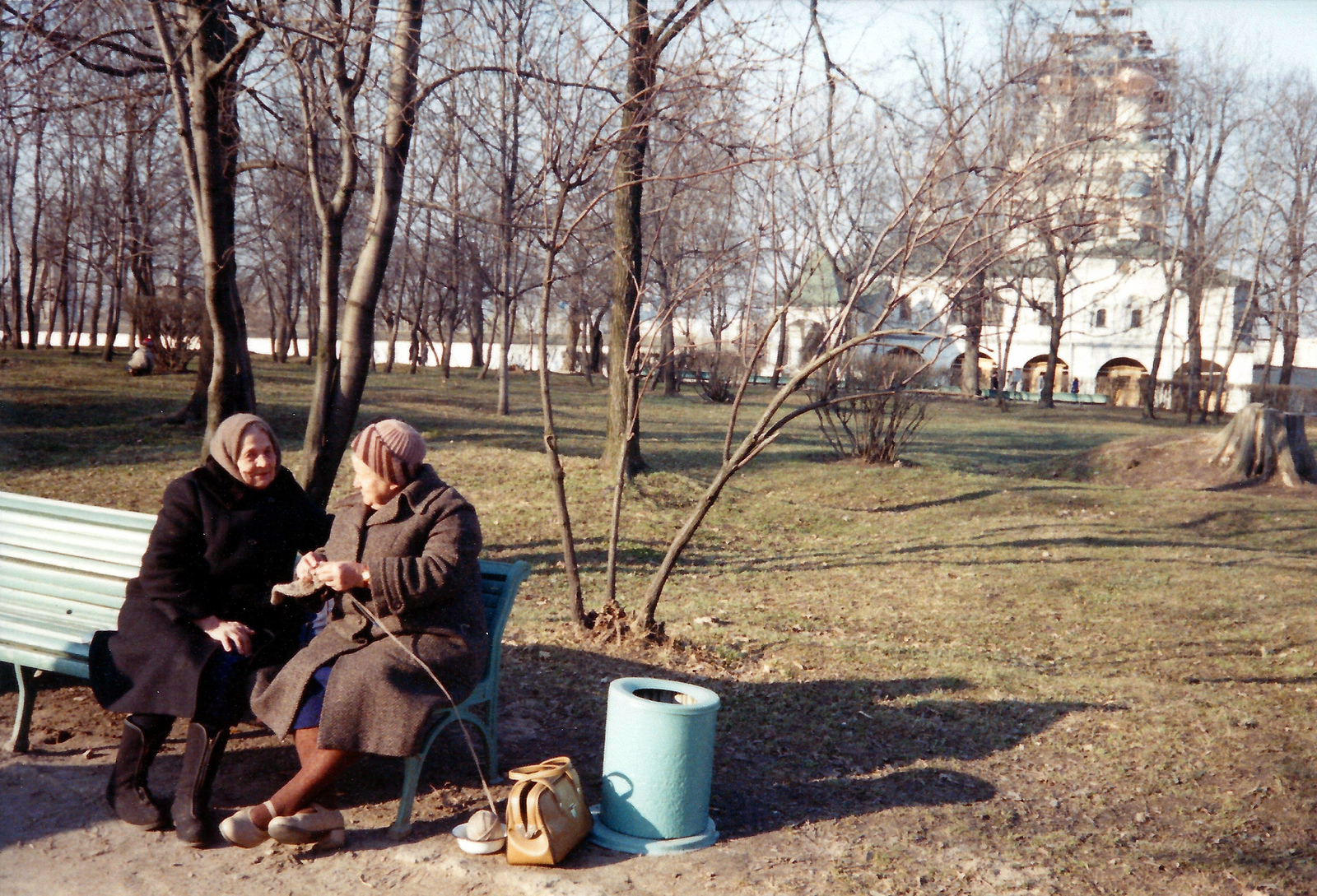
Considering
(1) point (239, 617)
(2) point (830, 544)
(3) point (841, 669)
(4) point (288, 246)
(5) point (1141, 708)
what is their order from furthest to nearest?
(4) point (288, 246)
(2) point (830, 544)
(3) point (841, 669)
(5) point (1141, 708)
(1) point (239, 617)

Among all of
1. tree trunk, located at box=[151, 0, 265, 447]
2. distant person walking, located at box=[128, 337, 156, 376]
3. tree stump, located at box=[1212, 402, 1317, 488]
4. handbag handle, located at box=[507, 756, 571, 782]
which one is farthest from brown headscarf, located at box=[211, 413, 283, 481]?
distant person walking, located at box=[128, 337, 156, 376]

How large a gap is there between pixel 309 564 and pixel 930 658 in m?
3.79

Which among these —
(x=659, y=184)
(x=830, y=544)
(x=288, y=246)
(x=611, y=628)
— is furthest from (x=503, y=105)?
(x=288, y=246)

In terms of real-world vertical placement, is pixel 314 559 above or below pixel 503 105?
below

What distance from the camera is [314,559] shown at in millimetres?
3572

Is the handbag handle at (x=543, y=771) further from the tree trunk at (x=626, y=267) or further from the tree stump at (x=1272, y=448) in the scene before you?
the tree stump at (x=1272, y=448)

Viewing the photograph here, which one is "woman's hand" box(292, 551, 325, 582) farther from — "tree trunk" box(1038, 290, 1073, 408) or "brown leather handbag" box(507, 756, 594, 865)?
"tree trunk" box(1038, 290, 1073, 408)

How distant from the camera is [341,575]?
337cm

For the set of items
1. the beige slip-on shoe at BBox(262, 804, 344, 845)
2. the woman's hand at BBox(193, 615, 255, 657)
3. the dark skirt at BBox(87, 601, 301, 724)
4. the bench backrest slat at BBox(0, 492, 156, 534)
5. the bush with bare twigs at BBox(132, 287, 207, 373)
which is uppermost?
the bush with bare twigs at BBox(132, 287, 207, 373)

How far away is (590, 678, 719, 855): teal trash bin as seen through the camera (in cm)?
339

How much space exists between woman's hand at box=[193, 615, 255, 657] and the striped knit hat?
0.77 m

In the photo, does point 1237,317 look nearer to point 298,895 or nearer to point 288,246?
point 288,246

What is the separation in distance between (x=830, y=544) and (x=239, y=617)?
7.00 m

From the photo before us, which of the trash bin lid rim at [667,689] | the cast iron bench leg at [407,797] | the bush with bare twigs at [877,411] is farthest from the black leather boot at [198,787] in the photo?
the bush with bare twigs at [877,411]
